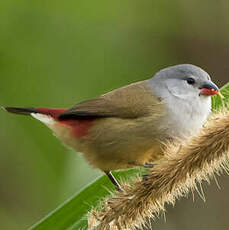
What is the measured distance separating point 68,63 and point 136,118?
6.33ft

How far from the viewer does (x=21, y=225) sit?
18.1 ft

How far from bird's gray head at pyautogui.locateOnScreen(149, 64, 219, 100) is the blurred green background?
871 millimetres

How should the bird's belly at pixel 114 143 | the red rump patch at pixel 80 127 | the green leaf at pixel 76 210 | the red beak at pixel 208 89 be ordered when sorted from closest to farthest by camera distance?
the green leaf at pixel 76 210 → the bird's belly at pixel 114 143 → the red beak at pixel 208 89 → the red rump patch at pixel 80 127

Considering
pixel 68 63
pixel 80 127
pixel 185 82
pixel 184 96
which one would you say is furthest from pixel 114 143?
pixel 68 63

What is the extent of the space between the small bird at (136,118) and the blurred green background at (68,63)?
372 mm

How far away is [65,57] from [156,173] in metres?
3.10

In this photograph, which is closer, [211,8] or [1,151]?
[1,151]

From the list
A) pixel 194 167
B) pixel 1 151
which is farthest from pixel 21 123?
pixel 194 167

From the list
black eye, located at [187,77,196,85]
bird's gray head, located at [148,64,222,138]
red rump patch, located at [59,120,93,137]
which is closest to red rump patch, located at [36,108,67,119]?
red rump patch, located at [59,120,93,137]

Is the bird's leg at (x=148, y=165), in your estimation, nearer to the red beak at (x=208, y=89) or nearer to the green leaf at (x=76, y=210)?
the green leaf at (x=76, y=210)

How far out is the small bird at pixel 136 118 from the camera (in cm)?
393

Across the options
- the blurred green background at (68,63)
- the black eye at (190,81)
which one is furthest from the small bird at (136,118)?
the blurred green background at (68,63)

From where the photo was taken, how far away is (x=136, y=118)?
4113 millimetres

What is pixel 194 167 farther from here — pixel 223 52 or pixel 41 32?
pixel 223 52
